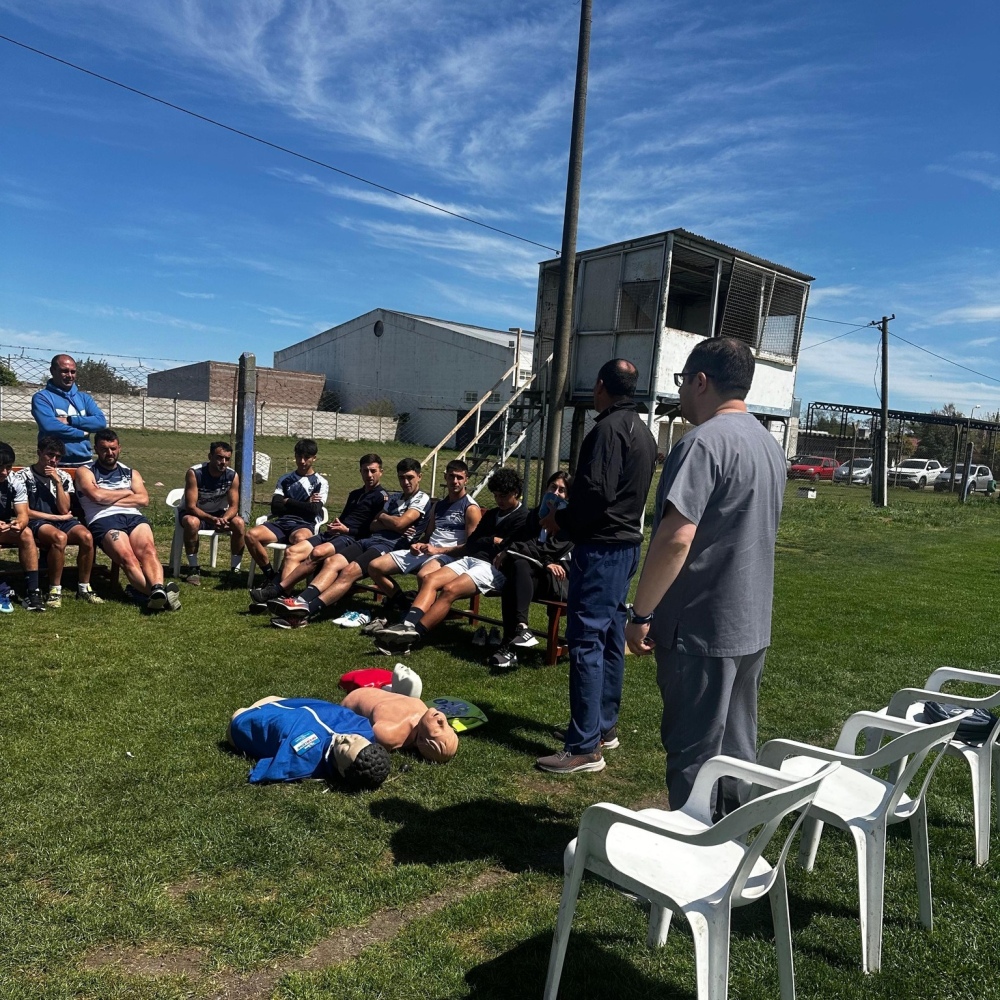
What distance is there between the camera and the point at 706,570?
256 centimetres

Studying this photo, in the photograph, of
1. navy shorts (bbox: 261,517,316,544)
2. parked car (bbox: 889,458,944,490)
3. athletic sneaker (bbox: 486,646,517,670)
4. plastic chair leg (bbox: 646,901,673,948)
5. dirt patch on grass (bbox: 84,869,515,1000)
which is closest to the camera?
dirt patch on grass (bbox: 84,869,515,1000)

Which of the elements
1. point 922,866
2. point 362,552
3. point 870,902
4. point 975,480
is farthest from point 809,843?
point 975,480

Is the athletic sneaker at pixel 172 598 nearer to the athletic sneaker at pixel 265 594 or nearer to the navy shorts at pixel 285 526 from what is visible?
the athletic sneaker at pixel 265 594

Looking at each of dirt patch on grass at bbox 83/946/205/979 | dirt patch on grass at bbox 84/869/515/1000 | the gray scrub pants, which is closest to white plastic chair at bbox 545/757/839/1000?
the gray scrub pants

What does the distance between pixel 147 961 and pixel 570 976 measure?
1273 millimetres

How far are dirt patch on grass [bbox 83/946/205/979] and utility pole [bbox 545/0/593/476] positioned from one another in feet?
26.1

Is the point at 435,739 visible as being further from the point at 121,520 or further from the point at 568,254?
the point at 568,254

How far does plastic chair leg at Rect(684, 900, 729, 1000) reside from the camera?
1.83m

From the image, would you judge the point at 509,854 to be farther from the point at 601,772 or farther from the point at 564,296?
the point at 564,296

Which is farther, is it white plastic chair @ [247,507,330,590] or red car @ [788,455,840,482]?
red car @ [788,455,840,482]

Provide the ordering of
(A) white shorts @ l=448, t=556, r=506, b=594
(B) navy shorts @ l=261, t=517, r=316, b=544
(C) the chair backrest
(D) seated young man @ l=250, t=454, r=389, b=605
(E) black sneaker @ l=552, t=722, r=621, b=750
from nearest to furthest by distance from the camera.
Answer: (C) the chair backrest → (E) black sneaker @ l=552, t=722, r=621, b=750 → (A) white shorts @ l=448, t=556, r=506, b=594 → (D) seated young man @ l=250, t=454, r=389, b=605 → (B) navy shorts @ l=261, t=517, r=316, b=544

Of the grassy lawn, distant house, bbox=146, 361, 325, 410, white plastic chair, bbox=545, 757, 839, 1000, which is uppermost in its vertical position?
distant house, bbox=146, 361, 325, 410

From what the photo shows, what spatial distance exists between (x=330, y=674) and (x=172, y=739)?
1.31m

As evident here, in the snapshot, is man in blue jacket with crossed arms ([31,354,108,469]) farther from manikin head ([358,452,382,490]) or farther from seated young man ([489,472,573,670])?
seated young man ([489,472,573,670])
